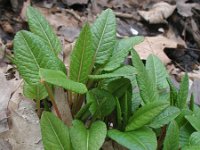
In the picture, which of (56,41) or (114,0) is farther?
(114,0)

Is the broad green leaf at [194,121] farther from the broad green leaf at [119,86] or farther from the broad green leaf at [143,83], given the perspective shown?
the broad green leaf at [119,86]

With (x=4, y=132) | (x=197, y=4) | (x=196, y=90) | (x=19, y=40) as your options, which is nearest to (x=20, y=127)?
(x=4, y=132)

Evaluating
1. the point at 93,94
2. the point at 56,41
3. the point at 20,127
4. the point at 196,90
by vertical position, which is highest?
the point at 56,41

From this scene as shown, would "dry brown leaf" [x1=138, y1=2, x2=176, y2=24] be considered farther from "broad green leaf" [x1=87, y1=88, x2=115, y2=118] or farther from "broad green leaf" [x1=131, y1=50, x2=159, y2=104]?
"broad green leaf" [x1=87, y1=88, x2=115, y2=118]

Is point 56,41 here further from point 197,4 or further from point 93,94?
point 197,4

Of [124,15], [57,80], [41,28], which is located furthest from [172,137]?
[124,15]

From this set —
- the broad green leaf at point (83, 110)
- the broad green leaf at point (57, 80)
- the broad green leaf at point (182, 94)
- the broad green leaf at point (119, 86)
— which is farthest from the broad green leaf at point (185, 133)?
the broad green leaf at point (57, 80)

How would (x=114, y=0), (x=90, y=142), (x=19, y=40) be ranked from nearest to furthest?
(x=90, y=142) → (x=19, y=40) → (x=114, y=0)

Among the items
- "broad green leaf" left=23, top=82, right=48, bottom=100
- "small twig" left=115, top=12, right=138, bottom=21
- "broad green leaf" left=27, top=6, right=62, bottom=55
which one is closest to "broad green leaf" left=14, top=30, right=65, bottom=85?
"broad green leaf" left=23, top=82, right=48, bottom=100

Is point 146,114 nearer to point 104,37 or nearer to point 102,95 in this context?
point 102,95
